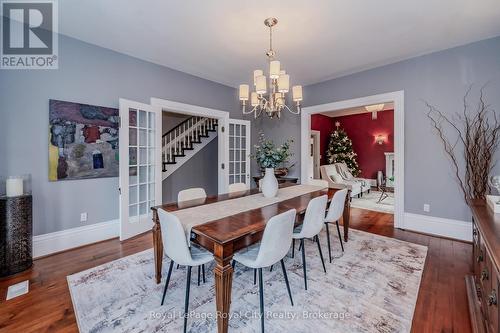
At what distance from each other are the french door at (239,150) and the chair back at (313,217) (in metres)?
2.89

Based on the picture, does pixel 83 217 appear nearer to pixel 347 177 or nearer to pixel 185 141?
pixel 185 141

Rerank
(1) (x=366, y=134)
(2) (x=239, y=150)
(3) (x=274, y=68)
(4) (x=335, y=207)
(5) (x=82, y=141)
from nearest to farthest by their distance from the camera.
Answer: (3) (x=274, y=68)
(4) (x=335, y=207)
(5) (x=82, y=141)
(2) (x=239, y=150)
(1) (x=366, y=134)

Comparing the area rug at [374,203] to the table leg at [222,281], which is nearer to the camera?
the table leg at [222,281]

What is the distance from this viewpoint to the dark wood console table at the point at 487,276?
109 cm

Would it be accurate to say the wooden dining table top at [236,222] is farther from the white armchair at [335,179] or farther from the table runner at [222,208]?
the white armchair at [335,179]

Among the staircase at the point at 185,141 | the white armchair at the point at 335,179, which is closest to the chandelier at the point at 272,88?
the staircase at the point at 185,141

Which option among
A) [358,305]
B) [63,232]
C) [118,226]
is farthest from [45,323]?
[358,305]

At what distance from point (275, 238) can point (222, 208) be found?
73 centimetres

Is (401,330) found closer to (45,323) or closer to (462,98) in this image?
(45,323)

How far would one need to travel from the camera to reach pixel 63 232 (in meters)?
2.91

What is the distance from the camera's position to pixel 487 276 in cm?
133

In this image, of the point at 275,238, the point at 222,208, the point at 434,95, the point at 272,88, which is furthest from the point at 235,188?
the point at 434,95

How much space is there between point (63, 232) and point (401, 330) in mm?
3739

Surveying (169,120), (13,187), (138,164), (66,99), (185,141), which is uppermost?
(169,120)
